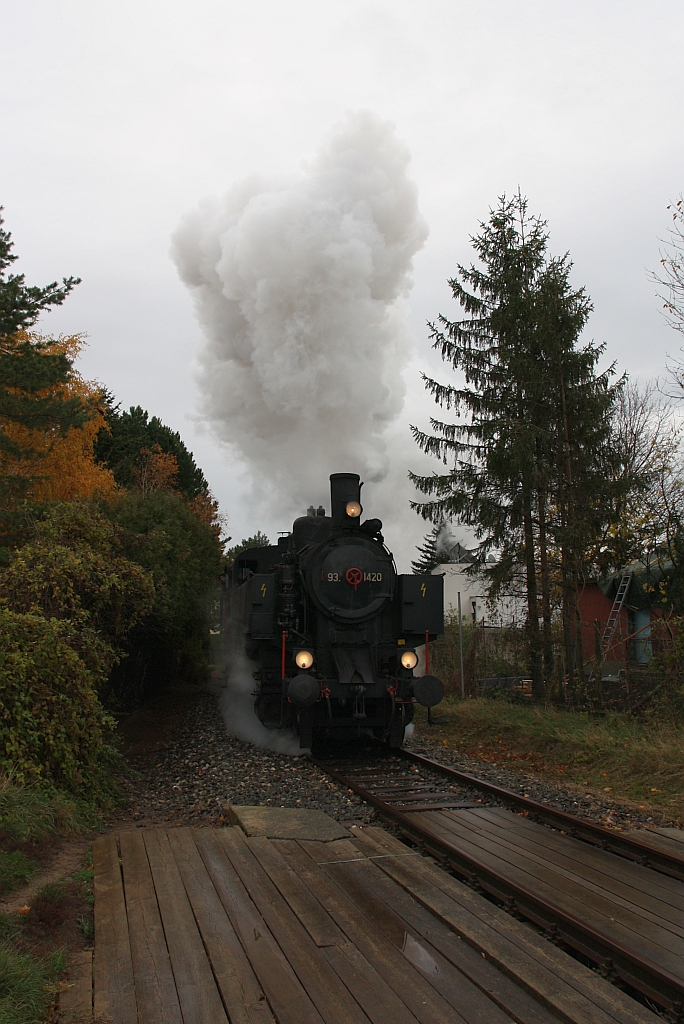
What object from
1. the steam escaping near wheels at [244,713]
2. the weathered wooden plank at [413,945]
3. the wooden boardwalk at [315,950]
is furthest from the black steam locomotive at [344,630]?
the weathered wooden plank at [413,945]

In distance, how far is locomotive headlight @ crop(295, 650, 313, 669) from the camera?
8.01m

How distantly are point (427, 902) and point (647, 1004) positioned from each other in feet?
3.69

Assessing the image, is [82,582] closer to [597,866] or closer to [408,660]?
[408,660]

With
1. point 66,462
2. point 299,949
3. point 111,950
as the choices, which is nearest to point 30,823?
point 111,950

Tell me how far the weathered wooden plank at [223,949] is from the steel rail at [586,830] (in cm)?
272

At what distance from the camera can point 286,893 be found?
3.90m

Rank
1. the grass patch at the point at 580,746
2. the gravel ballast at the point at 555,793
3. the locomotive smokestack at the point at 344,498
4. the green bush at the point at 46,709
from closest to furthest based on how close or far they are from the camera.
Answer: the gravel ballast at the point at 555,793 → the green bush at the point at 46,709 → the grass patch at the point at 580,746 → the locomotive smokestack at the point at 344,498

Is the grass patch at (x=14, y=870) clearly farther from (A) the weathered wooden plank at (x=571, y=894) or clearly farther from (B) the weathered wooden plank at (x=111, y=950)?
(A) the weathered wooden plank at (x=571, y=894)

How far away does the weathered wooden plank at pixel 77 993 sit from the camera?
9.09 feet

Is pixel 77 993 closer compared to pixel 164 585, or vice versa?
pixel 77 993

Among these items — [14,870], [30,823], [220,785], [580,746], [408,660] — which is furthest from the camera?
[580,746]

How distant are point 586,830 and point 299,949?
2816 millimetres

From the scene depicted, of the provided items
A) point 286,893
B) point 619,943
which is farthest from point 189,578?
point 619,943

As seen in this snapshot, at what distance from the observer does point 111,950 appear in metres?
3.29
